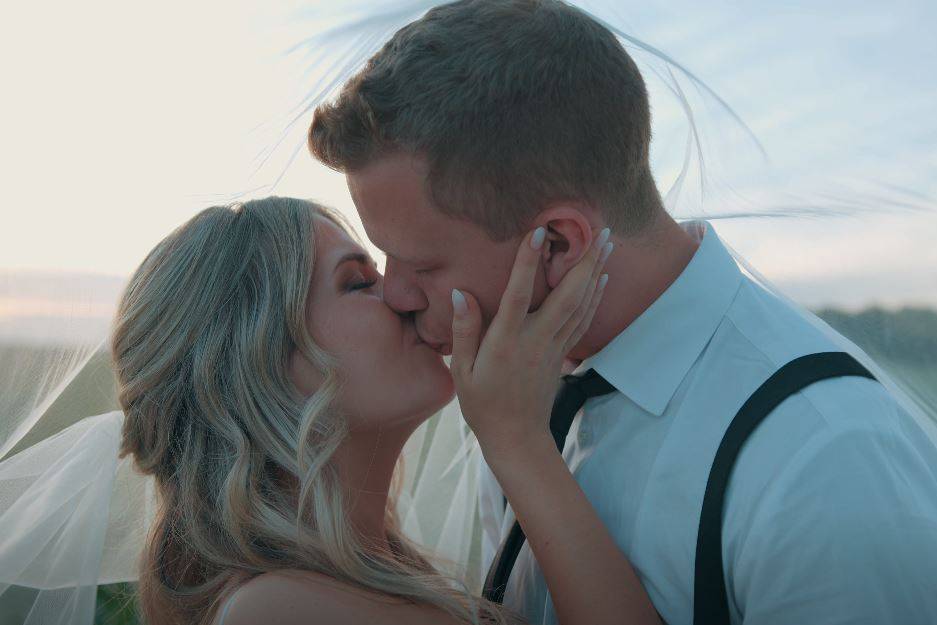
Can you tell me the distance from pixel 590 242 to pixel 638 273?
0.62 feet

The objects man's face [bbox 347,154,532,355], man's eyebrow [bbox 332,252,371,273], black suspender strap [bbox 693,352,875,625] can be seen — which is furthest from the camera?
man's eyebrow [bbox 332,252,371,273]

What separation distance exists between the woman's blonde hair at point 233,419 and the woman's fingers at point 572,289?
2.29ft

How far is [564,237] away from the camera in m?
2.36

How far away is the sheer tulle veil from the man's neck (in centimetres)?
41

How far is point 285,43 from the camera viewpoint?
2.79 meters

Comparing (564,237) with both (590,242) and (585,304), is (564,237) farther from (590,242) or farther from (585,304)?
(585,304)

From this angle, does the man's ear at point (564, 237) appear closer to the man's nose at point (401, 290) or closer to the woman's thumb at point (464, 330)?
the woman's thumb at point (464, 330)

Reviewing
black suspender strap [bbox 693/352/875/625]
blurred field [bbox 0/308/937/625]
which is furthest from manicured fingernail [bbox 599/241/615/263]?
blurred field [bbox 0/308/937/625]

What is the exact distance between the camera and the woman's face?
267 centimetres

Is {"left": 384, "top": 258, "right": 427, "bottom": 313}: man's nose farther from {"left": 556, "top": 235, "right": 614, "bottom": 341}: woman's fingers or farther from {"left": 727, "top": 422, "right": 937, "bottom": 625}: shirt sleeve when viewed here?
{"left": 727, "top": 422, "right": 937, "bottom": 625}: shirt sleeve

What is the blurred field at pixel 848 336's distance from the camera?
256 centimetres

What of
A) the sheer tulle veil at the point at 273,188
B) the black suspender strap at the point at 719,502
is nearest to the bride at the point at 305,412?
the black suspender strap at the point at 719,502

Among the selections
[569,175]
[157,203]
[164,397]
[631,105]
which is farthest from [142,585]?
[631,105]

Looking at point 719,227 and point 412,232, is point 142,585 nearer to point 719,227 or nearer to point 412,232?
point 412,232
